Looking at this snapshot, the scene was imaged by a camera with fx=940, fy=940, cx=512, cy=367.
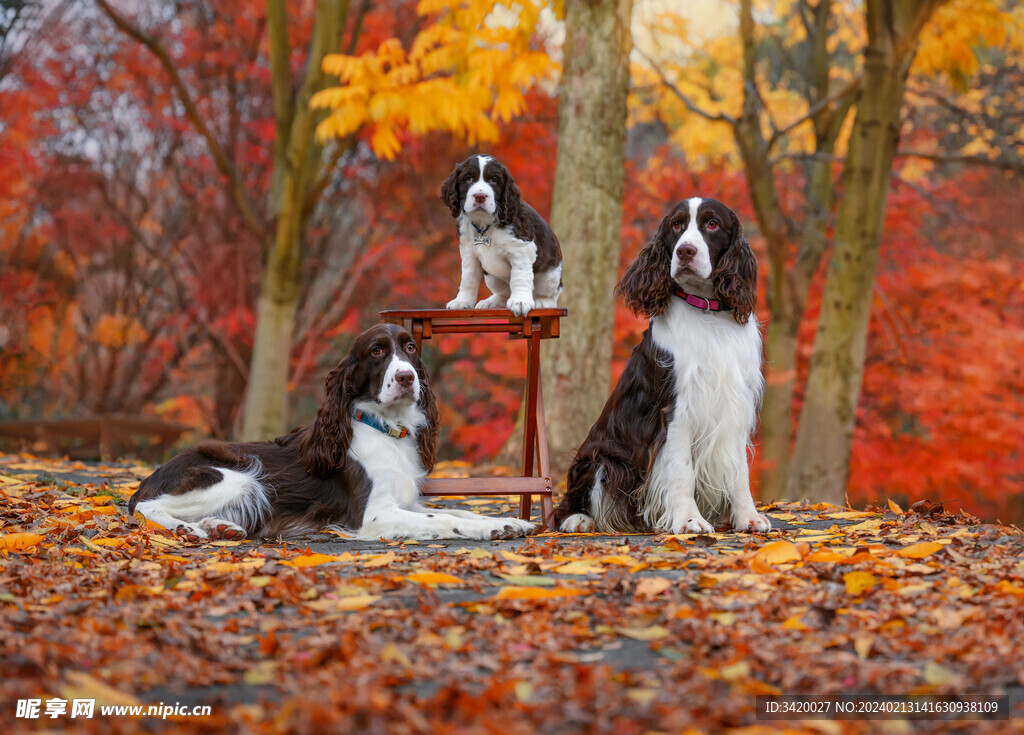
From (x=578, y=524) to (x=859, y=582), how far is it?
190 centimetres

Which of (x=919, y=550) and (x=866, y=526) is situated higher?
(x=919, y=550)

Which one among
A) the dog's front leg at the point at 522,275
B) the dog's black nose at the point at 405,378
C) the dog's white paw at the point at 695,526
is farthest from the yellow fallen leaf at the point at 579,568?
the dog's front leg at the point at 522,275

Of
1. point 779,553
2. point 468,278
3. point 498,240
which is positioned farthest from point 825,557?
point 468,278

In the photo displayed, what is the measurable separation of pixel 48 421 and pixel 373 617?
9.04 metres

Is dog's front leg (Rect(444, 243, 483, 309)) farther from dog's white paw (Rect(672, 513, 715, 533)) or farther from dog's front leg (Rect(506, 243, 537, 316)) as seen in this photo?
dog's white paw (Rect(672, 513, 715, 533))

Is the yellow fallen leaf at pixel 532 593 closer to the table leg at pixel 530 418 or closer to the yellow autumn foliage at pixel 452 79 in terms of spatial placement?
the table leg at pixel 530 418

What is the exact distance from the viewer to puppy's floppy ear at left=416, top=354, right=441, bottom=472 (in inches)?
202

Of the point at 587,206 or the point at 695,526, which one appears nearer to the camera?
the point at 695,526

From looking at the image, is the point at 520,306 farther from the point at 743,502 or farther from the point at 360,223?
the point at 360,223

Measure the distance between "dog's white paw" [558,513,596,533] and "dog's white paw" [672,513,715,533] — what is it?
534 millimetres

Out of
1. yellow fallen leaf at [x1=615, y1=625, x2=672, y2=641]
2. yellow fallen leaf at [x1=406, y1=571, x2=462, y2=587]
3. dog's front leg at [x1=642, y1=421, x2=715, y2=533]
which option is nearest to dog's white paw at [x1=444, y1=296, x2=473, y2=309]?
dog's front leg at [x1=642, y1=421, x2=715, y2=533]

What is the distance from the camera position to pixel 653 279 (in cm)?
475

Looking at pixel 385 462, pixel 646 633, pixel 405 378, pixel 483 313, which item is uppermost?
pixel 483 313

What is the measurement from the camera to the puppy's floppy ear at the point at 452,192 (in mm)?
5227
